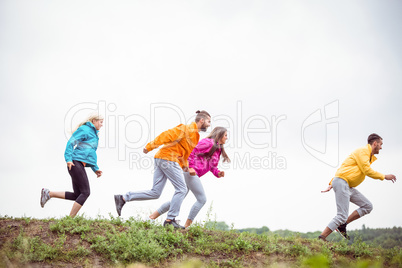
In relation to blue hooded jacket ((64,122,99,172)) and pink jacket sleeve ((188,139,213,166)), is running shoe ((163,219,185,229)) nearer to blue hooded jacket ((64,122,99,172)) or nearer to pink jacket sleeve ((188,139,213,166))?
pink jacket sleeve ((188,139,213,166))

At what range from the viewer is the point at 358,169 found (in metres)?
9.12

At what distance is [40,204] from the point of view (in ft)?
28.1

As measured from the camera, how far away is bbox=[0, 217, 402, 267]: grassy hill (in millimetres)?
6660

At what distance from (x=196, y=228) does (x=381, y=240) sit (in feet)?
17.4

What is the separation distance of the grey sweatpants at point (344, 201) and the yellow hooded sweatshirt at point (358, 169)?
0.15m

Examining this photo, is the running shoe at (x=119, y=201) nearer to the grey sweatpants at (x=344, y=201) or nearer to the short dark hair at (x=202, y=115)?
the short dark hair at (x=202, y=115)

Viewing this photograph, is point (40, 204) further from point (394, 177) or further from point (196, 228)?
point (394, 177)

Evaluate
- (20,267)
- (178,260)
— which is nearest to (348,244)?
(178,260)

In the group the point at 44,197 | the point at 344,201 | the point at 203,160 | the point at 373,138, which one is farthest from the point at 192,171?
the point at 373,138

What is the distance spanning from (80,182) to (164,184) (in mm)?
1836

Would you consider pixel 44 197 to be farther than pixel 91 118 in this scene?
No

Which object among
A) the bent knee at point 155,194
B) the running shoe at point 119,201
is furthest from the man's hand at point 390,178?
the running shoe at point 119,201

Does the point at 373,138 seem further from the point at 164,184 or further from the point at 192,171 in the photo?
the point at 164,184

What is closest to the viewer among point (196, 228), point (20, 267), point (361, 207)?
point (20, 267)
